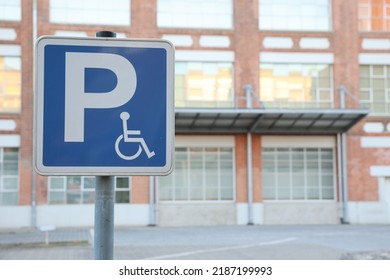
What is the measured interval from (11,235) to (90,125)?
22.8 m

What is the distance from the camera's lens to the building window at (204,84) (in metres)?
27.7

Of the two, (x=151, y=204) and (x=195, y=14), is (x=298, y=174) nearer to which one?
(x=151, y=204)

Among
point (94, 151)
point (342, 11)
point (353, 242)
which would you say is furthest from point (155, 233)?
point (94, 151)

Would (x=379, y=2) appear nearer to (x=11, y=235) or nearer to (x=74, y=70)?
(x=11, y=235)

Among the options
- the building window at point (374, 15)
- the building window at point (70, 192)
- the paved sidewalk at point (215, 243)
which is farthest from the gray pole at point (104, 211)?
the building window at point (374, 15)

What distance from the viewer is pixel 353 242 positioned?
1975 centimetres

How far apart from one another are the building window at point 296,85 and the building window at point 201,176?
10.4 feet

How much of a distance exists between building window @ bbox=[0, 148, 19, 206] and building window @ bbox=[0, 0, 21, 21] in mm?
5704

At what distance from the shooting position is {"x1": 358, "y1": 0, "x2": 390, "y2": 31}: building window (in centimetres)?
2927

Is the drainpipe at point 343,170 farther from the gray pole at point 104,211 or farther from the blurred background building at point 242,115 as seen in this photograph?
the gray pole at point 104,211

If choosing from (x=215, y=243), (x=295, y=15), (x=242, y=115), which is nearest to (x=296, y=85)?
(x=295, y=15)

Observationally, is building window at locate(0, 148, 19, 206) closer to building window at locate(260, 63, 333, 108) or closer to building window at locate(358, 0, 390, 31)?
building window at locate(260, 63, 333, 108)

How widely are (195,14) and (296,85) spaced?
558 cm

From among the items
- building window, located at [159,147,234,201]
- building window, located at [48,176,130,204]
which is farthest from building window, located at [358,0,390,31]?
building window, located at [48,176,130,204]
